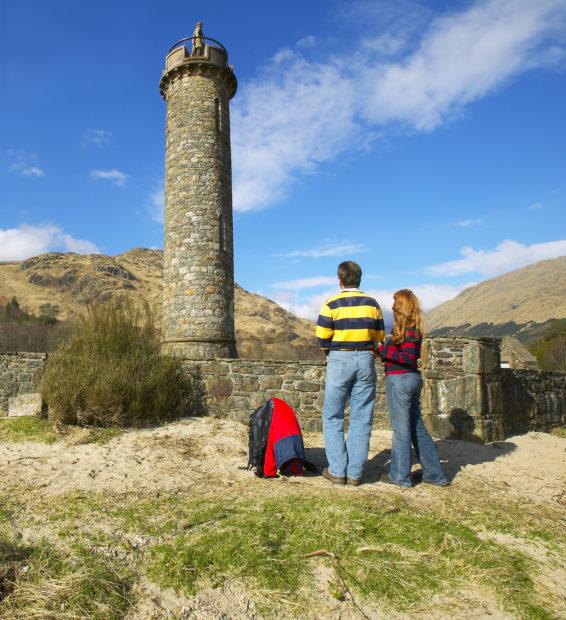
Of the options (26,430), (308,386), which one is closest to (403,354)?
(308,386)

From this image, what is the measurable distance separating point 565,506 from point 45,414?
6.89 m

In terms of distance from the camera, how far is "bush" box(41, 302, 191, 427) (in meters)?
6.38

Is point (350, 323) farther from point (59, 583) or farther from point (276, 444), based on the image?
point (59, 583)

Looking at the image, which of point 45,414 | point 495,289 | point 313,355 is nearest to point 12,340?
point 313,355

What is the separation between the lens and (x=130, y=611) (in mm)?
2268

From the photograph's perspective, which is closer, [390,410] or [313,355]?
[390,410]

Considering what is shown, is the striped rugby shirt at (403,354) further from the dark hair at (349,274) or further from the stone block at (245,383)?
the stone block at (245,383)

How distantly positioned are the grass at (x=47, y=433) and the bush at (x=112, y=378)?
0.72ft

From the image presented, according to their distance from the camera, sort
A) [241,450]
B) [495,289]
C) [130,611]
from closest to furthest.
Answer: [130,611] → [241,450] → [495,289]

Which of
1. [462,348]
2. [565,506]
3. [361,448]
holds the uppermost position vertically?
[462,348]

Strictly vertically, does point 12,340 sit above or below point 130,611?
above

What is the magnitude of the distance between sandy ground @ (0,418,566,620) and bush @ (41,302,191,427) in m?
0.50

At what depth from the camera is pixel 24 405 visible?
712cm

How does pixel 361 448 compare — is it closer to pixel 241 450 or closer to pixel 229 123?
pixel 241 450
